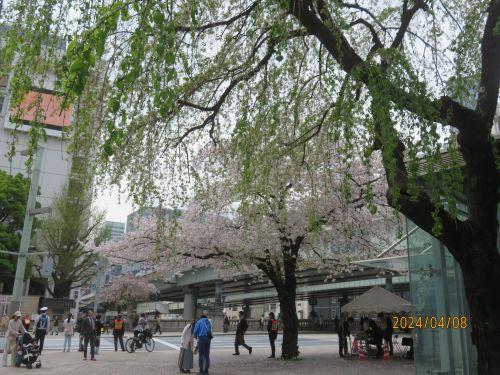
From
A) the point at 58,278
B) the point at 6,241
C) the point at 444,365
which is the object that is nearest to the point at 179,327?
the point at 58,278

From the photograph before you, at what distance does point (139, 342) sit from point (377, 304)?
10546 millimetres

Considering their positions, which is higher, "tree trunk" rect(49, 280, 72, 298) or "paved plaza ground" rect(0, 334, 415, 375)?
"tree trunk" rect(49, 280, 72, 298)

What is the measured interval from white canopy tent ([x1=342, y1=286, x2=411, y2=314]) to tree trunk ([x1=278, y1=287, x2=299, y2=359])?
3457mm

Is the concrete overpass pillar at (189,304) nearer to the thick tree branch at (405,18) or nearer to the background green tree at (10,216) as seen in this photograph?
the background green tree at (10,216)

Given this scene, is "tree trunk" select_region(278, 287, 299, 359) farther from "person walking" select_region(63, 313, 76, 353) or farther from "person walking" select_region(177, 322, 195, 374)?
"person walking" select_region(63, 313, 76, 353)

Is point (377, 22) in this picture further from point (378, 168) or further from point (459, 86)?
point (378, 168)

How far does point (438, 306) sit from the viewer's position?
35.1 feet

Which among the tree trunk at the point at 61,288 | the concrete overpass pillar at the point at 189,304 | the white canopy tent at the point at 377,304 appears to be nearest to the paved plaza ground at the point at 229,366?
the white canopy tent at the point at 377,304

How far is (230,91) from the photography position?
10.2 metres

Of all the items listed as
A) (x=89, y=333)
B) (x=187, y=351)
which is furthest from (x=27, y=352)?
(x=187, y=351)

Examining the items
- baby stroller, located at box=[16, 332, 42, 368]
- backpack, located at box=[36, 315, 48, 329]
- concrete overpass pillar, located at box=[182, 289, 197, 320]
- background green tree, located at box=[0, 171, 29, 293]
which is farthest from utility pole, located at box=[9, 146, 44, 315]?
concrete overpass pillar, located at box=[182, 289, 197, 320]

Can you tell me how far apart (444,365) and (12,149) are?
Result: 9437 millimetres

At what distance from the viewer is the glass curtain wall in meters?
10.4

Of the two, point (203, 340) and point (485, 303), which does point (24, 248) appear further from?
point (485, 303)
